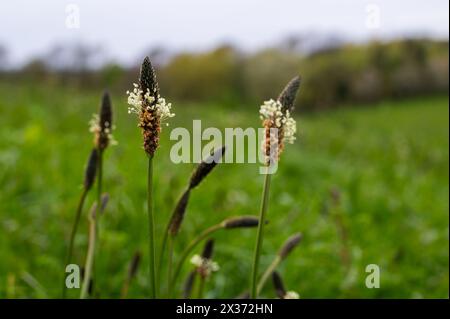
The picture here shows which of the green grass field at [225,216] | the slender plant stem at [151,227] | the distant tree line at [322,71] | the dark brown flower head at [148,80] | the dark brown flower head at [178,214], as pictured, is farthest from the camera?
the distant tree line at [322,71]

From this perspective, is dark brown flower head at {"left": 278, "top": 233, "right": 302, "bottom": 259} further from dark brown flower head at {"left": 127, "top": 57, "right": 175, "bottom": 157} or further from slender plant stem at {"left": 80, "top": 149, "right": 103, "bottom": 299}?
dark brown flower head at {"left": 127, "top": 57, "right": 175, "bottom": 157}

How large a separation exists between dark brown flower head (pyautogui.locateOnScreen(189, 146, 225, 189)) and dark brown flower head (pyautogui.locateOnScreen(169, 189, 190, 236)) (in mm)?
71

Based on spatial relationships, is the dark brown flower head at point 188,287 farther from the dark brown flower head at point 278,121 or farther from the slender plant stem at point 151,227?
the dark brown flower head at point 278,121

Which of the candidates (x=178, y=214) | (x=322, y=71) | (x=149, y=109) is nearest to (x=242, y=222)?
(x=178, y=214)

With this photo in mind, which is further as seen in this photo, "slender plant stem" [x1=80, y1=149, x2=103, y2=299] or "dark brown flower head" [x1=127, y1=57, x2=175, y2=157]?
"slender plant stem" [x1=80, y1=149, x2=103, y2=299]

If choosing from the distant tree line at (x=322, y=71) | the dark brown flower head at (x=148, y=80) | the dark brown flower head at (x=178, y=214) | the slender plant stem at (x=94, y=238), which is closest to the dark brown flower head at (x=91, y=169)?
the slender plant stem at (x=94, y=238)

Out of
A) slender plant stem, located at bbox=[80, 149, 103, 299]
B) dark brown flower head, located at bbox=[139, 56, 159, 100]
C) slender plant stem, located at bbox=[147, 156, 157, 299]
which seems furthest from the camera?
slender plant stem, located at bbox=[80, 149, 103, 299]

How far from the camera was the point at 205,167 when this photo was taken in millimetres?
1053

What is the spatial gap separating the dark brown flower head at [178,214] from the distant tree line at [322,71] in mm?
5209

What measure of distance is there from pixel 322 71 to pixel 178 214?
15.4 meters

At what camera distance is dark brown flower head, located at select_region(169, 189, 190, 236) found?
3.77 ft

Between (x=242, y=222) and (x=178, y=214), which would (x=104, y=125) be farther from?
(x=242, y=222)

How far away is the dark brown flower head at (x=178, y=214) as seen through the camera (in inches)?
45.3

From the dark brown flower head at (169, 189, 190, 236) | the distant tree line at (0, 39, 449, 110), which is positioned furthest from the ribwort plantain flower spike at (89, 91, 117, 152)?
the distant tree line at (0, 39, 449, 110)
